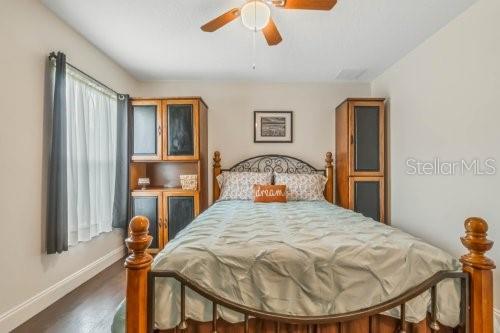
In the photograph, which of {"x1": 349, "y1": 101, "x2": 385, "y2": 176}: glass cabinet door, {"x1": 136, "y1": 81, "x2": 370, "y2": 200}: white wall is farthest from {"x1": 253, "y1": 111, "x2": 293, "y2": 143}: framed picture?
{"x1": 349, "y1": 101, "x2": 385, "y2": 176}: glass cabinet door

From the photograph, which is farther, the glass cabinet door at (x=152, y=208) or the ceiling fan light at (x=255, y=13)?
the glass cabinet door at (x=152, y=208)

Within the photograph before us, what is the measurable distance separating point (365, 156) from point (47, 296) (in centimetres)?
363

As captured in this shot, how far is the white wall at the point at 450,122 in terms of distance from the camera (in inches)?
81.5

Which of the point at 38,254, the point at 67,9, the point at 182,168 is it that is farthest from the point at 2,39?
the point at 182,168

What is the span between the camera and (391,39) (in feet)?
9.09

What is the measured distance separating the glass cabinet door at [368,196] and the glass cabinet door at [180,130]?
210 cm

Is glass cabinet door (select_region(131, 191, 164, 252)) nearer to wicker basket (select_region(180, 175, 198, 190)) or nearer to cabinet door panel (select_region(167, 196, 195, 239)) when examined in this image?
cabinet door panel (select_region(167, 196, 195, 239))

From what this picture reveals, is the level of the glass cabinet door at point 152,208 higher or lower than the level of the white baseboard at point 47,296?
higher

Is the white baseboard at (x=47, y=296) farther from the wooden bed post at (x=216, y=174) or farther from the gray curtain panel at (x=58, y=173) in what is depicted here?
the wooden bed post at (x=216, y=174)

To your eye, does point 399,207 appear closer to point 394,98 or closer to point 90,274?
point 394,98

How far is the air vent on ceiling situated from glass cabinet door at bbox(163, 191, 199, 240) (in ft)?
8.34

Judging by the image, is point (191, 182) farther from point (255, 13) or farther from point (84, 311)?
point (255, 13)

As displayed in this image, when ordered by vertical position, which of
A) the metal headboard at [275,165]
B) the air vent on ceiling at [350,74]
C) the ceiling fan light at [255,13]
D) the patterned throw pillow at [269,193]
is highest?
the air vent on ceiling at [350,74]

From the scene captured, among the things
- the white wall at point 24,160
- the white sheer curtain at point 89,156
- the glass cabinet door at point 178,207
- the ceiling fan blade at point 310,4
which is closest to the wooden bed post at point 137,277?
the white wall at point 24,160
